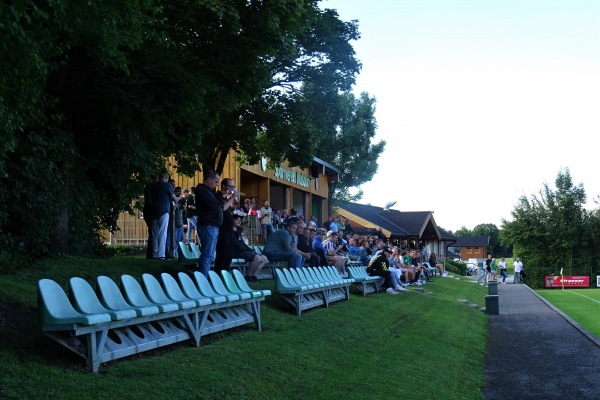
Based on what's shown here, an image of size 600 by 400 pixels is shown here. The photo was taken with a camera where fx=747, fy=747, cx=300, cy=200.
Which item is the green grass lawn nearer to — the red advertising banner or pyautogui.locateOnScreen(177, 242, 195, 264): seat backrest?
pyautogui.locateOnScreen(177, 242, 195, 264): seat backrest

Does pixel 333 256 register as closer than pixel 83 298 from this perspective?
No

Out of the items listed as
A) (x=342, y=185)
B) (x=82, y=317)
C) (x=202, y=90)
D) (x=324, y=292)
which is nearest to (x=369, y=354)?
(x=324, y=292)

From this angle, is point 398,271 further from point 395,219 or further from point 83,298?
point 395,219

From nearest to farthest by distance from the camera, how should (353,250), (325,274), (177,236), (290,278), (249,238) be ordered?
(290,278) < (325,274) < (177,236) < (249,238) < (353,250)

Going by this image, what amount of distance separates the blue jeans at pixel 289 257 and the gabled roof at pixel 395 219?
4158cm

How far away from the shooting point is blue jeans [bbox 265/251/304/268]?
14977 mm

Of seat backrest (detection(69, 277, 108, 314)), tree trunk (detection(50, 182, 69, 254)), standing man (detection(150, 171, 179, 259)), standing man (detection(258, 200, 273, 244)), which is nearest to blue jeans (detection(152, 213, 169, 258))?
standing man (detection(150, 171, 179, 259))

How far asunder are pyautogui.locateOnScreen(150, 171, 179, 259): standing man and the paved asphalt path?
6.81 metres

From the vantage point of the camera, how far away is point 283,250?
15180 mm

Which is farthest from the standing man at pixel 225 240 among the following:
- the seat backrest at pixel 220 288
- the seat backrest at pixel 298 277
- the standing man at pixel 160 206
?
the standing man at pixel 160 206

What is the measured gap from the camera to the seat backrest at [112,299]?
7.80 m

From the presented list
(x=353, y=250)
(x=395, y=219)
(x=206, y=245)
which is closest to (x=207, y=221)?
(x=206, y=245)

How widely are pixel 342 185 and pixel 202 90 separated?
50.8 m

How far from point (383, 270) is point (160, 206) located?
9.07 metres
